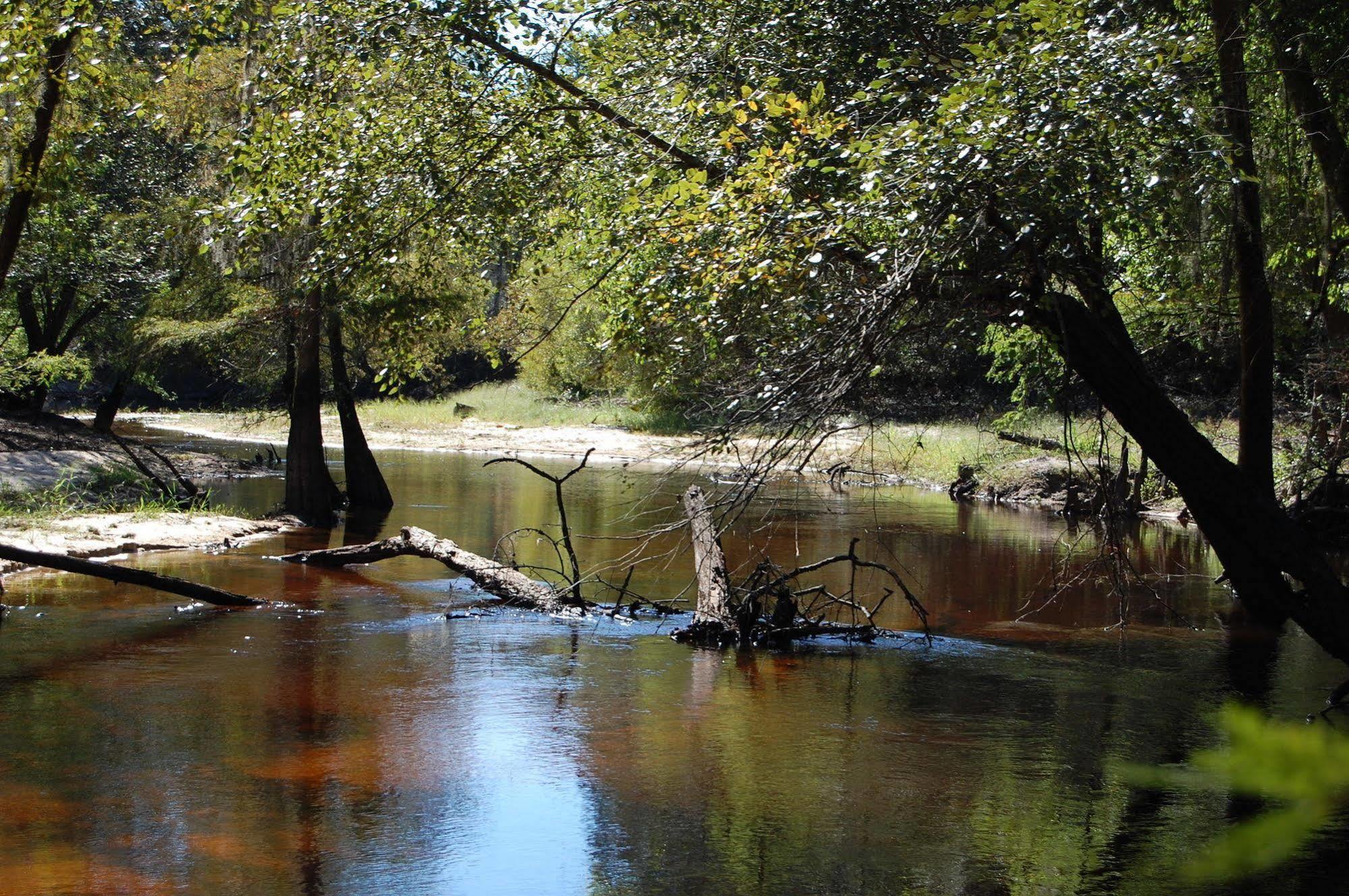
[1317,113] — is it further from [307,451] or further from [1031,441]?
[1031,441]

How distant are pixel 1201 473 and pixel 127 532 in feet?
42.3

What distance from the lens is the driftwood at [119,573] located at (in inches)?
409

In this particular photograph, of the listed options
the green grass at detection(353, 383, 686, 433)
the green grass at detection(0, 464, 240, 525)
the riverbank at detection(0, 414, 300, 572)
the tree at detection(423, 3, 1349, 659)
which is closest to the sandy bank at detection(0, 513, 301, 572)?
the riverbank at detection(0, 414, 300, 572)

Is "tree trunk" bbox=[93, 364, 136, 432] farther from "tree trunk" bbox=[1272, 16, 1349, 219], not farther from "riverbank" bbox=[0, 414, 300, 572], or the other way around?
"tree trunk" bbox=[1272, 16, 1349, 219]

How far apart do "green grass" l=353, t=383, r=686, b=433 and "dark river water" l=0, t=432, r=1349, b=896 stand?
2526cm

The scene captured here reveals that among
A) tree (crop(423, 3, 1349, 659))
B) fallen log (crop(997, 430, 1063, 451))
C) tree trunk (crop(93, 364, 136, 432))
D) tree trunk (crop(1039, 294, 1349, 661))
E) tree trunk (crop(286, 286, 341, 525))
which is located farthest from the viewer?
tree trunk (crop(93, 364, 136, 432))

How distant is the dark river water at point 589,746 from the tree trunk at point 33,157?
11.8 feet

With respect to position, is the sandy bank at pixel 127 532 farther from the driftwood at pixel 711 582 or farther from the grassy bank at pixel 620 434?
the driftwood at pixel 711 582

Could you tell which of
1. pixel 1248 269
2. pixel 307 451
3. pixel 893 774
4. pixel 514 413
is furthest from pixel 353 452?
pixel 514 413

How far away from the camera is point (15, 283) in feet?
73.1

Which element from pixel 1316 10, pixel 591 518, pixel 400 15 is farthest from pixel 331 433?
pixel 1316 10

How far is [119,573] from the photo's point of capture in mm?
10812

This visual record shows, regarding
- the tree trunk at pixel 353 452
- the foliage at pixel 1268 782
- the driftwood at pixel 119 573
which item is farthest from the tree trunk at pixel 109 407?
the foliage at pixel 1268 782

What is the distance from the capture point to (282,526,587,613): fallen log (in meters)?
13.2
